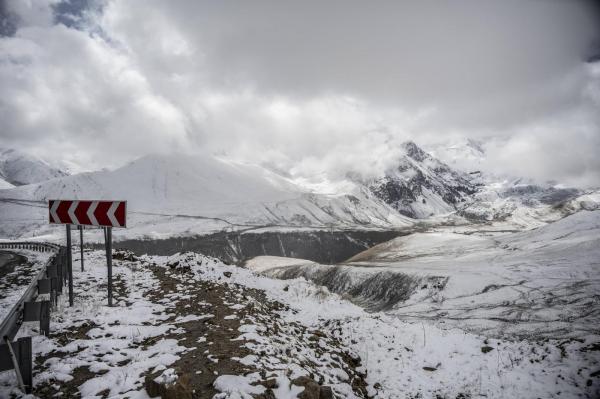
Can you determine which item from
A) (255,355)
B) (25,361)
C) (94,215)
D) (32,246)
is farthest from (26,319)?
(32,246)

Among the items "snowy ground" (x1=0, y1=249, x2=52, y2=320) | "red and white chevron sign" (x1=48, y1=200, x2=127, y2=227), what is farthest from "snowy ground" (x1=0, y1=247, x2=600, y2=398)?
"red and white chevron sign" (x1=48, y1=200, x2=127, y2=227)

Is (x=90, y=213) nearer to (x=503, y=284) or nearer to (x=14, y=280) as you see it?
(x=14, y=280)

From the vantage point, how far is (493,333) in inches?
1171

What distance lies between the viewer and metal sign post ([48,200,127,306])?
10688 millimetres

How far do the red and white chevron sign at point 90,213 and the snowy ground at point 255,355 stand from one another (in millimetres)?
2993

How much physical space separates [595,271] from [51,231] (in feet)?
671

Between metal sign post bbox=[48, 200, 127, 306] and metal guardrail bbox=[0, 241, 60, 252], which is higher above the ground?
metal sign post bbox=[48, 200, 127, 306]

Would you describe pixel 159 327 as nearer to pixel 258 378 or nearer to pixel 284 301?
pixel 258 378

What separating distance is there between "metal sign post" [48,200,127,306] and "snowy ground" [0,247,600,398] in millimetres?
1733

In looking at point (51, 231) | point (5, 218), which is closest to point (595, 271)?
point (51, 231)

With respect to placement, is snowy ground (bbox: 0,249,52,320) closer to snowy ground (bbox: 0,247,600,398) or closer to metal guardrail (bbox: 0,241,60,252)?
snowy ground (bbox: 0,247,600,398)

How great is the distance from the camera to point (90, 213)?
11.2 m

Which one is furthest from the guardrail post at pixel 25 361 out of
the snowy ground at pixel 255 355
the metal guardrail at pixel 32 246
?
the metal guardrail at pixel 32 246

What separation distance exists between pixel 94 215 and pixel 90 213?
20cm
